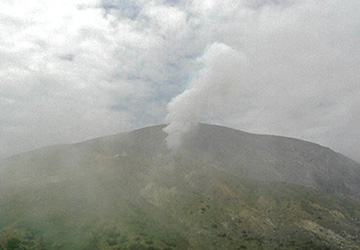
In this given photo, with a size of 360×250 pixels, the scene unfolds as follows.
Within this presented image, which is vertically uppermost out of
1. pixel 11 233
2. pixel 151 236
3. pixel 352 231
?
pixel 11 233

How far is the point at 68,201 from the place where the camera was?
653 ft

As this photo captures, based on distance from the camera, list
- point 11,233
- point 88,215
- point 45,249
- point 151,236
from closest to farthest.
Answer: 1. point 45,249
2. point 11,233
3. point 151,236
4. point 88,215

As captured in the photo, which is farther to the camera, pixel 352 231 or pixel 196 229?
pixel 352 231

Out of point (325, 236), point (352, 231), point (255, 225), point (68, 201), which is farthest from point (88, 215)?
point (352, 231)

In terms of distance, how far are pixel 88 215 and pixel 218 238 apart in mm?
90967

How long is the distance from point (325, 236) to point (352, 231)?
3198 centimetres

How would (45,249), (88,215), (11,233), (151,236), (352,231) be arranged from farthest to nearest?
(352,231) < (88,215) < (151,236) < (11,233) < (45,249)

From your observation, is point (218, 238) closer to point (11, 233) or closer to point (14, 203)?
point (11, 233)

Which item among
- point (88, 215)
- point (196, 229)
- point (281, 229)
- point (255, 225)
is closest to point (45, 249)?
point (88, 215)

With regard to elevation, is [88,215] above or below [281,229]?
above

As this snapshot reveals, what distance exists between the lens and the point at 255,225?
18950 cm

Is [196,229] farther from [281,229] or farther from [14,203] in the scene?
[14,203]

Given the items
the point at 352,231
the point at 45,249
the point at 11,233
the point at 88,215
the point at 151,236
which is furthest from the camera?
the point at 352,231

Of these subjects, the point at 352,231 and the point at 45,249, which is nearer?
the point at 45,249
